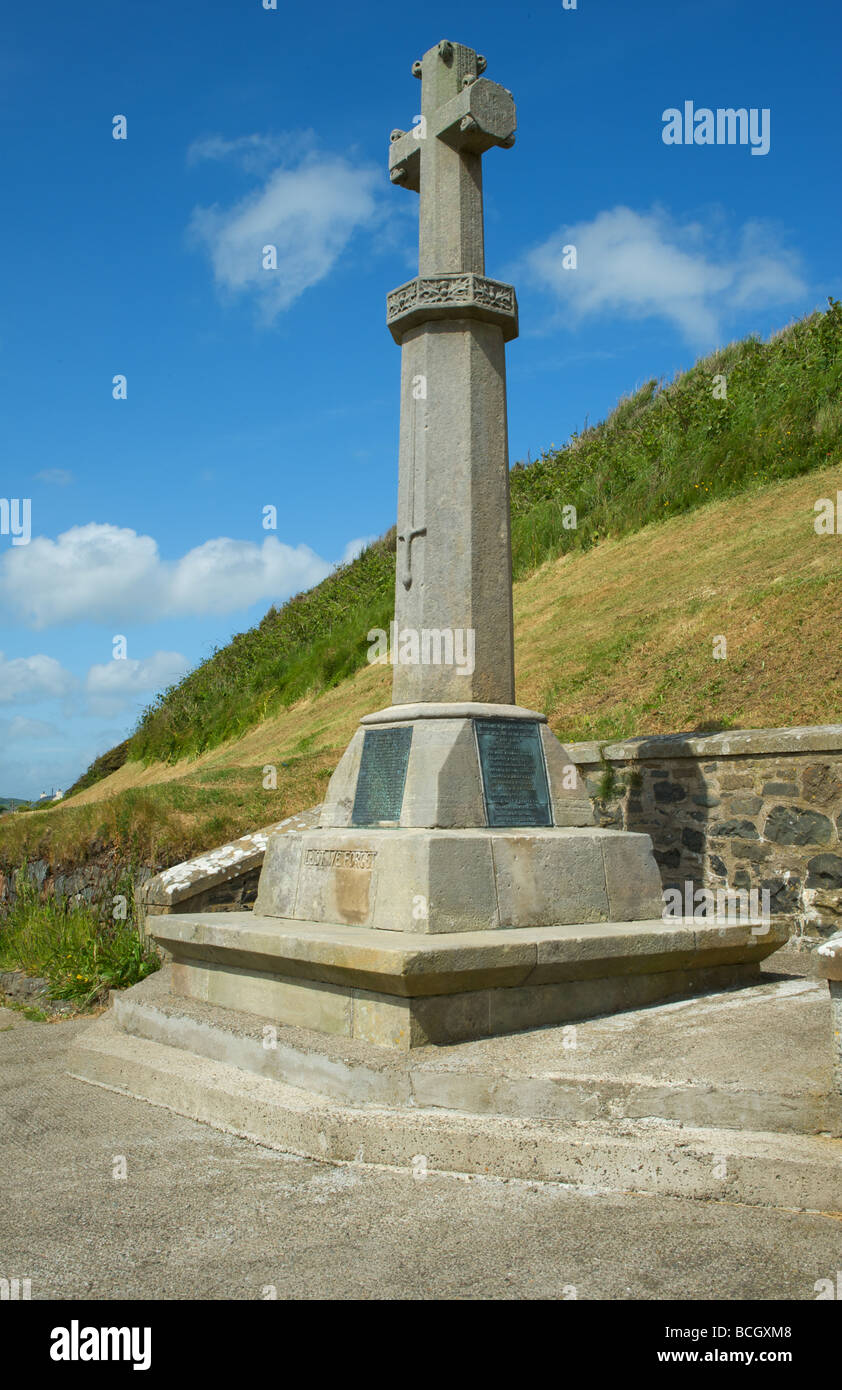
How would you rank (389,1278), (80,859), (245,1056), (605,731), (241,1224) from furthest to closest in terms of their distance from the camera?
(605,731) → (80,859) → (245,1056) → (241,1224) → (389,1278)

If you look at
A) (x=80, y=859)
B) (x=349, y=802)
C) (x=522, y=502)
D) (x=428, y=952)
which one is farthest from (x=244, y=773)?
(x=522, y=502)

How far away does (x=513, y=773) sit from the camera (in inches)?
229

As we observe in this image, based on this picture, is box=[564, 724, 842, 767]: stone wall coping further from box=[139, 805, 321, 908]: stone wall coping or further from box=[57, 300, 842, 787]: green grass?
box=[57, 300, 842, 787]: green grass

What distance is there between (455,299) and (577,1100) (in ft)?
14.6

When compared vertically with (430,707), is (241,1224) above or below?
below

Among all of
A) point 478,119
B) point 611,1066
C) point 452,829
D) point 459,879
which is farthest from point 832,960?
point 478,119

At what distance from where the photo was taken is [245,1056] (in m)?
4.94

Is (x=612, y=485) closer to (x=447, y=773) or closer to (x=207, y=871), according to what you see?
(x=207, y=871)

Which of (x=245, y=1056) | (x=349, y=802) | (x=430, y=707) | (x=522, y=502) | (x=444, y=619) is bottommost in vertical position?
(x=245, y=1056)

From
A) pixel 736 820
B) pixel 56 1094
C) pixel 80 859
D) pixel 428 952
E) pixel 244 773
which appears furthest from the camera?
pixel 244 773

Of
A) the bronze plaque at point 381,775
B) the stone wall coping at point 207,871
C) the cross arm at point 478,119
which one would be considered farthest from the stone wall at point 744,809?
the cross arm at point 478,119

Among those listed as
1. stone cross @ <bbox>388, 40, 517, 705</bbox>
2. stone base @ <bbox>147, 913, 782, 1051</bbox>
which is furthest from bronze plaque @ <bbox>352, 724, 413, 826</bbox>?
stone base @ <bbox>147, 913, 782, 1051</bbox>
